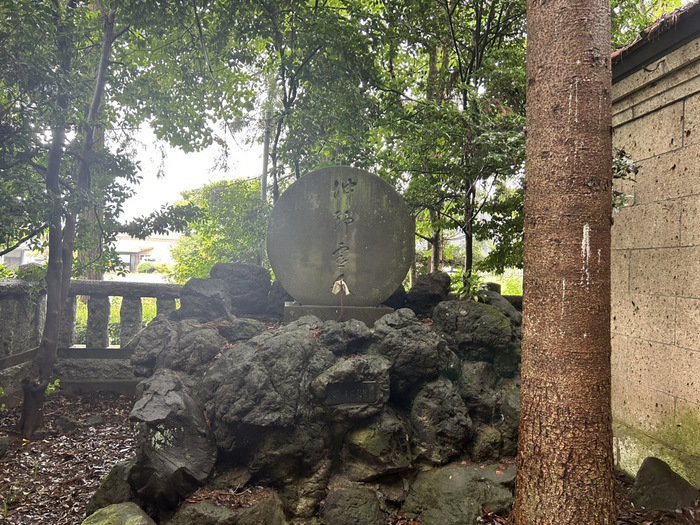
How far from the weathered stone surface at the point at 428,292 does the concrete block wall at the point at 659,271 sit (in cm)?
183

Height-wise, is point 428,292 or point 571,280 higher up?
point 571,280

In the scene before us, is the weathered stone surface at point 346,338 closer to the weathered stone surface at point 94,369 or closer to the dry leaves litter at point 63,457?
the dry leaves litter at point 63,457

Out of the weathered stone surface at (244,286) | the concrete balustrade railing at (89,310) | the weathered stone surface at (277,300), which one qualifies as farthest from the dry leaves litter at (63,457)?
the weathered stone surface at (277,300)

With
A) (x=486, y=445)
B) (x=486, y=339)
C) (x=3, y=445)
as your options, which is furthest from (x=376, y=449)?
(x=3, y=445)

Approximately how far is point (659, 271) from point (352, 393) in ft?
9.58

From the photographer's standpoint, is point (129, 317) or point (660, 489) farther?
point (129, 317)

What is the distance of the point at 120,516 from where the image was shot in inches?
119

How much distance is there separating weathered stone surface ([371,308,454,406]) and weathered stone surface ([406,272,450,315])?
1.19 meters

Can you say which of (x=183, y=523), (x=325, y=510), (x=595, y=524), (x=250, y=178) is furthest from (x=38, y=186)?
(x=250, y=178)

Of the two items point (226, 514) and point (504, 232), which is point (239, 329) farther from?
point (504, 232)

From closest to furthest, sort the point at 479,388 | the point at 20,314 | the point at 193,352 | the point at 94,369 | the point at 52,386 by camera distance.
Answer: the point at 479,388 → the point at 193,352 → the point at 52,386 → the point at 20,314 → the point at 94,369

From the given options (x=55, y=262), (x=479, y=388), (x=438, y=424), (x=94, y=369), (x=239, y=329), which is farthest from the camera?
(x=94, y=369)

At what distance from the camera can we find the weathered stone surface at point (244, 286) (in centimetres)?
566

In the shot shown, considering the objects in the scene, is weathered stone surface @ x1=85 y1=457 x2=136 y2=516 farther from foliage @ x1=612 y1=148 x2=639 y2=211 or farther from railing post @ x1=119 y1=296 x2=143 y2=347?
foliage @ x1=612 y1=148 x2=639 y2=211
